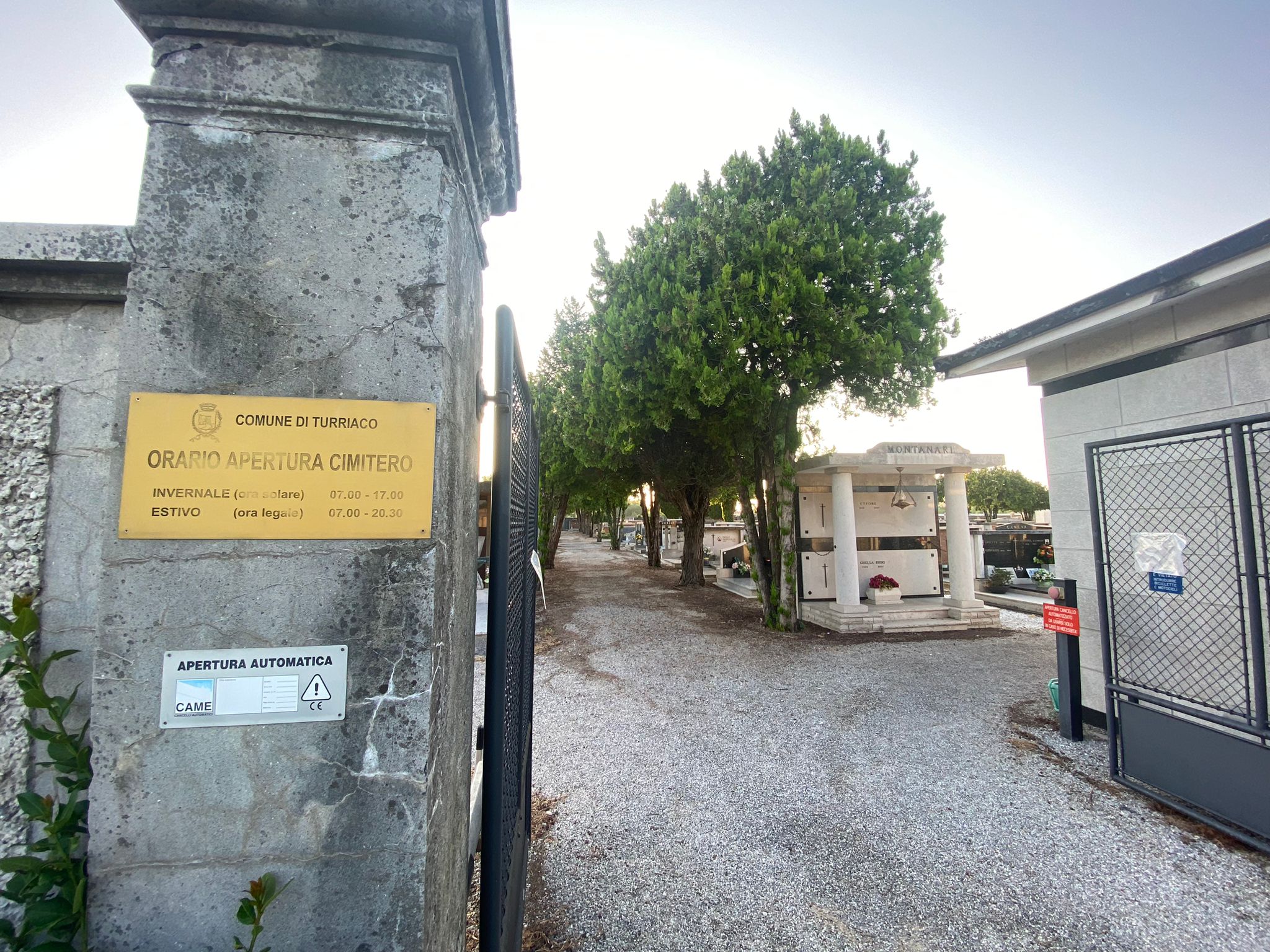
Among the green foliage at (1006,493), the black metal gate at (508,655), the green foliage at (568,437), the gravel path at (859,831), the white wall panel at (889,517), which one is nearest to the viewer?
the black metal gate at (508,655)

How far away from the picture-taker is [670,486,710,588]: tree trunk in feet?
63.4

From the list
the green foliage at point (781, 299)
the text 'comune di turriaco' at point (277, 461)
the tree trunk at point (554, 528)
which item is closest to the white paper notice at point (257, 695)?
the text 'comune di turriaco' at point (277, 461)

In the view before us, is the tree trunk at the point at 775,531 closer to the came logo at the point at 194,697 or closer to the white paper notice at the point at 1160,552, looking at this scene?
the white paper notice at the point at 1160,552

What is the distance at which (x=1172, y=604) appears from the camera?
4.99 metres

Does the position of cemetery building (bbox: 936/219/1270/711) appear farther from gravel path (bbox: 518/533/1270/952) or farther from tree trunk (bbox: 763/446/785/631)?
tree trunk (bbox: 763/446/785/631)

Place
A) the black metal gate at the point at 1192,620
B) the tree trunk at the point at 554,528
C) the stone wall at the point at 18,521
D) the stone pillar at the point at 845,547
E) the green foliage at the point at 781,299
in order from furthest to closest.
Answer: the tree trunk at the point at 554,528, the stone pillar at the point at 845,547, the green foliage at the point at 781,299, the black metal gate at the point at 1192,620, the stone wall at the point at 18,521

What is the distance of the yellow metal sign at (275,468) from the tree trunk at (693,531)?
712 inches

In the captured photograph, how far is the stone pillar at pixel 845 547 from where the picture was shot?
1155 cm

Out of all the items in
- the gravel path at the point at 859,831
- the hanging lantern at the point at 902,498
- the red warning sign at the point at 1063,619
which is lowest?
the gravel path at the point at 859,831

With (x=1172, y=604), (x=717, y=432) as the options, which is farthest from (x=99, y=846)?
(x=717, y=432)

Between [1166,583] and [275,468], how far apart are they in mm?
6049

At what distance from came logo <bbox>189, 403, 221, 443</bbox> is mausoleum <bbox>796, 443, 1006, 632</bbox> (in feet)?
Result: 37.7

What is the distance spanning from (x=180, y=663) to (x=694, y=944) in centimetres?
290

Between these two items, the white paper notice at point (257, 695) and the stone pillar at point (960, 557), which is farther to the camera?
the stone pillar at point (960, 557)
